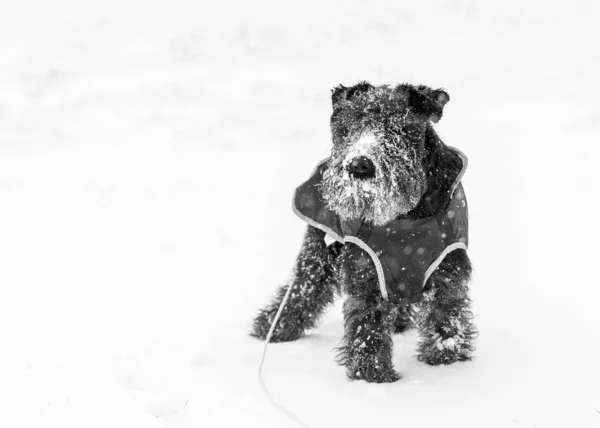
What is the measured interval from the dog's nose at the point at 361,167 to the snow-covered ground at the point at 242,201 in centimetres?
125

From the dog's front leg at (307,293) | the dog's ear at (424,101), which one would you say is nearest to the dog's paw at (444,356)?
the dog's front leg at (307,293)

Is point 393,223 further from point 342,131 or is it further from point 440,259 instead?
point 342,131

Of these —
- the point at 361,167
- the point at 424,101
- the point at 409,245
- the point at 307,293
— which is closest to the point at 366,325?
the point at 409,245

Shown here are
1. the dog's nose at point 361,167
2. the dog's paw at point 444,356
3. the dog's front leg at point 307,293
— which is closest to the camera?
the dog's nose at point 361,167

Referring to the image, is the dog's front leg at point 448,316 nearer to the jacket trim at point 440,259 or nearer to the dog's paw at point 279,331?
the jacket trim at point 440,259

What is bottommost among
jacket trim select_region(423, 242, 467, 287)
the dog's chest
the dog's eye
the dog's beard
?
the dog's chest

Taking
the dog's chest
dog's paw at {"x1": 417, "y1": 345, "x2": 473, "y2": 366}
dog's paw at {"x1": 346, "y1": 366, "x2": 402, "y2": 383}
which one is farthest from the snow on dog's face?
dog's paw at {"x1": 417, "y1": 345, "x2": 473, "y2": 366}

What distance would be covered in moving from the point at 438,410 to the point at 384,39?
10240 mm

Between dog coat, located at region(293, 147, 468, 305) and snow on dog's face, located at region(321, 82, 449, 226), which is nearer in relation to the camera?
snow on dog's face, located at region(321, 82, 449, 226)

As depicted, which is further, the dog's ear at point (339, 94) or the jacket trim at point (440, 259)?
the dog's ear at point (339, 94)

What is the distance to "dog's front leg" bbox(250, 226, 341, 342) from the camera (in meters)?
4.34

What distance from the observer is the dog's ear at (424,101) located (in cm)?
348

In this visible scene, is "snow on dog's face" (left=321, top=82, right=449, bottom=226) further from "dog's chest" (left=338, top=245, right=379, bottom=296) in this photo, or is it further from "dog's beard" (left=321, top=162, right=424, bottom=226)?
"dog's chest" (left=338, top=245, right=379, bottom=296)

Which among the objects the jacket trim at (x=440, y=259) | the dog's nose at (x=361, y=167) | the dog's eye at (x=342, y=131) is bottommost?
the jacket trim at (x=440, y=259)
